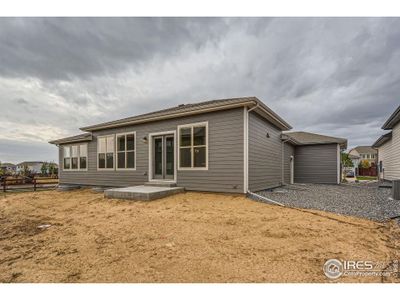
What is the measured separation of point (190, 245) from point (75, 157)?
40.1ft

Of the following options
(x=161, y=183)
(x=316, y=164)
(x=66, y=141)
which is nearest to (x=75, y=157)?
(x=66, y=141)

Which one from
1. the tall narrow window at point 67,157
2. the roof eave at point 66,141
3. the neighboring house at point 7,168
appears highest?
the roof eave at point 66,141

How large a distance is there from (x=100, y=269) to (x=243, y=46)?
30.7ft

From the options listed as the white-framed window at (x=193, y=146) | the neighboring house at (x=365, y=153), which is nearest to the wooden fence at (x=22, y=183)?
the white-framed window at (x=193, y=146)

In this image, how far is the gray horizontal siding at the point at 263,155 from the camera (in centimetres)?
726

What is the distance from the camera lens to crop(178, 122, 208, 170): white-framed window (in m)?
7.50

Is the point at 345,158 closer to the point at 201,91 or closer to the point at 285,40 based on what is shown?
the point at 201,91

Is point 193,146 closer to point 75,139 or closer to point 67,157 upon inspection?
point 75,139

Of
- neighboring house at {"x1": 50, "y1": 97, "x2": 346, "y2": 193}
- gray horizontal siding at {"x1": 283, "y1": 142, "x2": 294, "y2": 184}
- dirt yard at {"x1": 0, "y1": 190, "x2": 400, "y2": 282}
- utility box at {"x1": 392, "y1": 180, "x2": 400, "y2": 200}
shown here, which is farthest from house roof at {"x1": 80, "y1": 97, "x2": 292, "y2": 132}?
utility box at {"x1": 392, "y1": 180, "x2": 400, "y2": 200}

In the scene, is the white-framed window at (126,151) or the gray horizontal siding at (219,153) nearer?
the gray horizontal siding at (219,153)

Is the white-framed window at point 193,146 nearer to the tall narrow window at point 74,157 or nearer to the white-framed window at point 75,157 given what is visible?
the white-framed window at point 75,157

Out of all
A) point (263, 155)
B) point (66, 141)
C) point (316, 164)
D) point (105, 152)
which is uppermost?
point (66, 141)

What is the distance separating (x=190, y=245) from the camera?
9.35 feet

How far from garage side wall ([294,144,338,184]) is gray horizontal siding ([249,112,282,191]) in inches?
172
